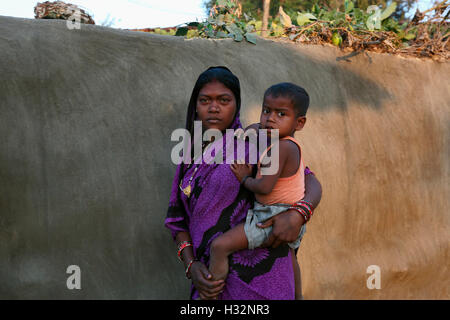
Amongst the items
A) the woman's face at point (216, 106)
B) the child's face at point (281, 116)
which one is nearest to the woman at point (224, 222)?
the woman's face at point (216, 106)

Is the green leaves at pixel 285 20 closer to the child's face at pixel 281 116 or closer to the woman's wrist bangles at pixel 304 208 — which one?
the child's face at pixel 281 116

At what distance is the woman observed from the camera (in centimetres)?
198

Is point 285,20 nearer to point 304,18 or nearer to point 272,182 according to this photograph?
point 304,18

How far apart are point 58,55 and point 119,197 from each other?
92cm

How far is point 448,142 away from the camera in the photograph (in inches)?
147

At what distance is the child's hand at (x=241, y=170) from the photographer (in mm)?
1953

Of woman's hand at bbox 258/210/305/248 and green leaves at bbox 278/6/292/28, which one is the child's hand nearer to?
woman's hand at bbox 258/210/305/248

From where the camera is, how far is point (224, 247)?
1.92m

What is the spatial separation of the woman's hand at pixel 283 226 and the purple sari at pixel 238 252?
0.08 meters

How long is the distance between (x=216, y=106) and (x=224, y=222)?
528 millimetres

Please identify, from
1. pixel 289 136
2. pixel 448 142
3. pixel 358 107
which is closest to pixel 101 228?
pixel 289 136

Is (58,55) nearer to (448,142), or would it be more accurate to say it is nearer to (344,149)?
(344,149)

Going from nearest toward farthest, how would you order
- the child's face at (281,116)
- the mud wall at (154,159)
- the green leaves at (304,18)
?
the child's face at (281,116) < the mud wall at (154,159) < the green leaves at (304,18)

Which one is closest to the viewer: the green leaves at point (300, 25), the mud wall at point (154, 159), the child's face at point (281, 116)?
the child's face at point (281, 116)
